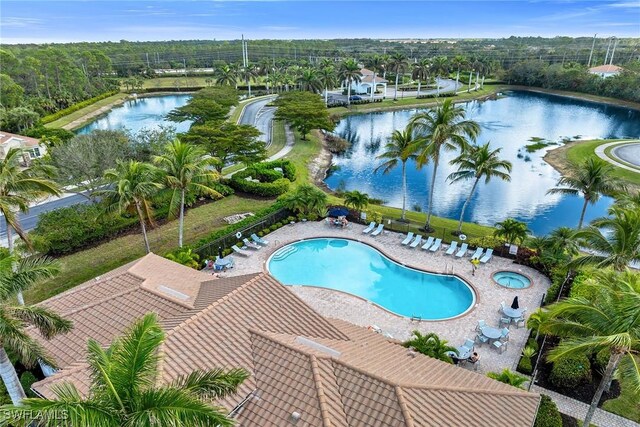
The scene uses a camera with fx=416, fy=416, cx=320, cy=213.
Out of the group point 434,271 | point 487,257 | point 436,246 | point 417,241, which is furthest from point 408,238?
point 487,257

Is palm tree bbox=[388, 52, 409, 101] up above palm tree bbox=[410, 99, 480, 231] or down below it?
above

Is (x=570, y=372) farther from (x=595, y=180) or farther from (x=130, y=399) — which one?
(x=130, y=399)

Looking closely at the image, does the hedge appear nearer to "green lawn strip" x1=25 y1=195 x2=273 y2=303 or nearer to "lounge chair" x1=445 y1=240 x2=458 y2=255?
"green lawn strip" x1=25 y1=195 x2=273 y2=303

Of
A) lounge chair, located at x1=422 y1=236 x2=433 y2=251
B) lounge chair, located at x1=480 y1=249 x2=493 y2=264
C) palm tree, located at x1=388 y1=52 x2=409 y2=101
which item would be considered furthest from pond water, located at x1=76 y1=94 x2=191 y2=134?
lounge chair, located at x1=480 y1=249 x2=493 y2=264

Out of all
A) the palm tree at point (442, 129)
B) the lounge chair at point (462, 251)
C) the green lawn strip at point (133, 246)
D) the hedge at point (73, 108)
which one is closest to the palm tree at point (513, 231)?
the lounge chair at point (462, 251)

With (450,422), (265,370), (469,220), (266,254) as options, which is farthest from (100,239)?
(469,220)

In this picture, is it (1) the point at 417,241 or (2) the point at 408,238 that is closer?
(1) the point at 417,241

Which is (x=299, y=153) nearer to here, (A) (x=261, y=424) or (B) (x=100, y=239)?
(B) (x=100, y=239)
